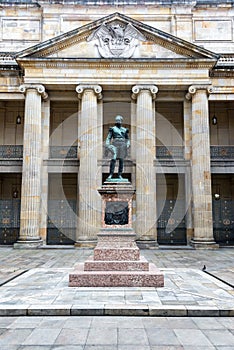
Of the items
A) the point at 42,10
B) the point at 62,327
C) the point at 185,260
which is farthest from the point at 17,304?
the point at 42,10

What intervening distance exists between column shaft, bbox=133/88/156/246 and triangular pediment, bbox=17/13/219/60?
2369 millimetres

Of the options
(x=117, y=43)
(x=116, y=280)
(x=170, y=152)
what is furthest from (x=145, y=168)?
(x=116, y=280)

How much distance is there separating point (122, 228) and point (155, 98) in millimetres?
12030

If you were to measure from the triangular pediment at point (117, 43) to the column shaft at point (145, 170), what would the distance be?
2.37m

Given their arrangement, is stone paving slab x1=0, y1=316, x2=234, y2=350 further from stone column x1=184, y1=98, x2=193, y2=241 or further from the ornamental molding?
the ornamental molding

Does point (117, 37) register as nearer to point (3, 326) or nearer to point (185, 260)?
point (185, 260)

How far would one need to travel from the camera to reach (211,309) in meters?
5.67

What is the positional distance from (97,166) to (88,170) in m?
0.78

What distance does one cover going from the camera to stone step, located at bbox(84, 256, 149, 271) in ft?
25.6

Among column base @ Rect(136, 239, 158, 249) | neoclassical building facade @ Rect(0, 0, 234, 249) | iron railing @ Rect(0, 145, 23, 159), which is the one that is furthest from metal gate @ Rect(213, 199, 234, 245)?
iron railing @ Rect(0, 145, 23, 159)

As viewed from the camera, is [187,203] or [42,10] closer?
[187,203]

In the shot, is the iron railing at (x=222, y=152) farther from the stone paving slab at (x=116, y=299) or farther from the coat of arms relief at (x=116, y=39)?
the stone paving slab at (x=116, y=299)

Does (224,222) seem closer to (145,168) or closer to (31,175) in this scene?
(145,168)

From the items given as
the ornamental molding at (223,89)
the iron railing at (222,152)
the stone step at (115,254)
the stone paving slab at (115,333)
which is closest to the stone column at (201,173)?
the ornamental molding at (223,89)
